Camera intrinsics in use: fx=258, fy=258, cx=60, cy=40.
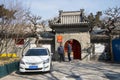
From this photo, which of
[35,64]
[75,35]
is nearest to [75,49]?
[75,35]

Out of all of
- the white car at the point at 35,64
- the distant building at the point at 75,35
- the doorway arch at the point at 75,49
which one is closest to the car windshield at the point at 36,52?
the white car at the point at 35,64

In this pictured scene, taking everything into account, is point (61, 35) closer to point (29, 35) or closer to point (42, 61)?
point (29, 35)

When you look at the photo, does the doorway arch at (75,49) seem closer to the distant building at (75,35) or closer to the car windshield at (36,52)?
the distant building at (75,35)

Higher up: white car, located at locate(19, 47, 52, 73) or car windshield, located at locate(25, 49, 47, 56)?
car windshield, located at locate(25, 49, 47, 56)

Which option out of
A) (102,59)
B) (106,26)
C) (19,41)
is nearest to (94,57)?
(102,59)

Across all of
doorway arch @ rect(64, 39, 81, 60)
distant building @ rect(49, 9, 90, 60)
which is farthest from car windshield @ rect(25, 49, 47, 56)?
doorway arch @ rect(64, 39, 81, 60)

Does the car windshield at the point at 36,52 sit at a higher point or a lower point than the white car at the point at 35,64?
higher

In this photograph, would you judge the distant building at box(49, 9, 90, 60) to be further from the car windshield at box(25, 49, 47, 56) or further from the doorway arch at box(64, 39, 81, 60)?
the car windshield at box(25, 49, 47, 56)

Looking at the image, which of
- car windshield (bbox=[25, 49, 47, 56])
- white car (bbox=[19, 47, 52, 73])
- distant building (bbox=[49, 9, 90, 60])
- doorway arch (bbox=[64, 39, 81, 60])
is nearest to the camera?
white car (bbox=[19, 47, 52, 73])

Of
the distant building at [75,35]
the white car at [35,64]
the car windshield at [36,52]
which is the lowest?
the white car at [35,64]

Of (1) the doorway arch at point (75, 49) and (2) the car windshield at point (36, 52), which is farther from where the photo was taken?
(1) the doorway arch at point (75, 49)

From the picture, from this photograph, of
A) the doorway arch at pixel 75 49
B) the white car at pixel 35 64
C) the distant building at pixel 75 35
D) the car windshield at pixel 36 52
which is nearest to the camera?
the white car at pixel 35 64

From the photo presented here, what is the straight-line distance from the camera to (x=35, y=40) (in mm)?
27812

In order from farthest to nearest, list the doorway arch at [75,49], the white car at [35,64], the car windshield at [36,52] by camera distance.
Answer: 1. the doorway arch at [75,49]
2. the car windshield at [36,52]
3. the white car at [35,64]
